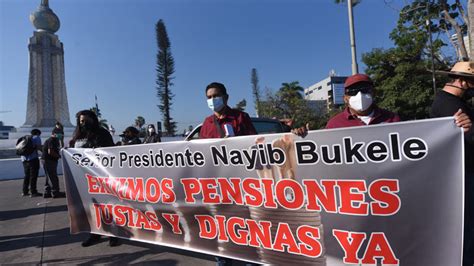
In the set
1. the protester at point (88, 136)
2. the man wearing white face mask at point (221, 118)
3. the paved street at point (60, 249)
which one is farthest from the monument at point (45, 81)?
the man wearing white face mask at point (221, 118)

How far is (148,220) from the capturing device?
2945mm

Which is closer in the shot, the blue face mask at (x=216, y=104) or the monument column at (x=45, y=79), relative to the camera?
the blue face mask at (x=216, y=104)

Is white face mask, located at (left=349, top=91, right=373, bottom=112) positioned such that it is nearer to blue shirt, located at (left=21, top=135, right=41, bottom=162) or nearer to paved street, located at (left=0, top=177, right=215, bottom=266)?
paved street, located at (left=0, top=177, right=215, bottom=266)

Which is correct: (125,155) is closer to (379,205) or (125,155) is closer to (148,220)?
(148,220)

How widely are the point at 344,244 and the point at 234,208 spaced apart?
2.91 feet

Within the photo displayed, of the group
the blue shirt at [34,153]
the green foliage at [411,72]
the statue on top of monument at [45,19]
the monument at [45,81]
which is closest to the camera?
the blue shirt at [34,153]

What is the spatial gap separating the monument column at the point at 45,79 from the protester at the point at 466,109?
108 ft

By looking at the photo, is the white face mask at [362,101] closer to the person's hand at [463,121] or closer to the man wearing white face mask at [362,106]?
the man wearing white face mask at [362,106]

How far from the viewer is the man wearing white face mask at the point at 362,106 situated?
223 cm

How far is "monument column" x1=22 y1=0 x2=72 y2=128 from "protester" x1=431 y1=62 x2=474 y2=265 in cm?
3289

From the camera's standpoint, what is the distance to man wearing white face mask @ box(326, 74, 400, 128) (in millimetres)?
2230

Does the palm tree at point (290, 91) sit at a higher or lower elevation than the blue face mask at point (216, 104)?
higher

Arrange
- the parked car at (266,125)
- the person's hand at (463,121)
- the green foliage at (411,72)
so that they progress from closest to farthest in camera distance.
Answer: the person's hand at (463,121) < the parked car at (266,125) < the green foliage at (411,72)

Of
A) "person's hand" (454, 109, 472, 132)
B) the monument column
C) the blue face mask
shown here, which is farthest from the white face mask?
the monument column
